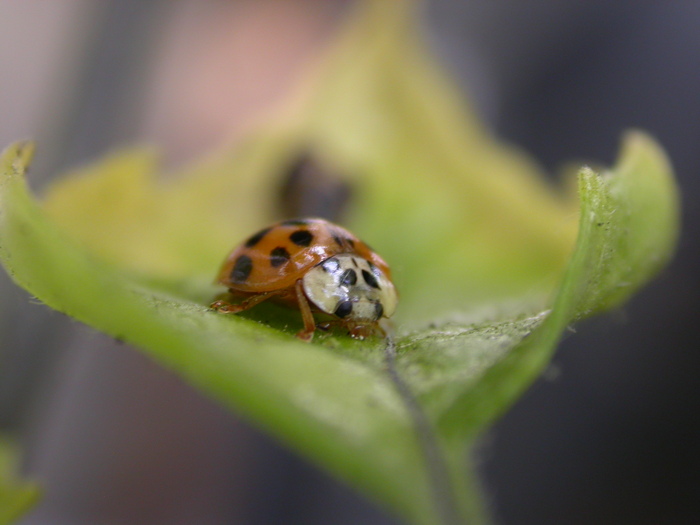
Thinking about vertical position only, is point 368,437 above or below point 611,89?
below

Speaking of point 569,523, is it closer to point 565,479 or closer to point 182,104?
point 565,479

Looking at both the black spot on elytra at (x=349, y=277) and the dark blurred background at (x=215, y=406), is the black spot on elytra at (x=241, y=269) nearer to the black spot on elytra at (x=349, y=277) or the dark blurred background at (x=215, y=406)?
the black spot on elytra at (x=349, y=277)

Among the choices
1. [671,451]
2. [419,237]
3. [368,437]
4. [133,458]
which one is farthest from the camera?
[133,458]

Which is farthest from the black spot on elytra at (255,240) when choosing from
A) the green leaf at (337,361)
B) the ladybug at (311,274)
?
the green leaf at (337,361)

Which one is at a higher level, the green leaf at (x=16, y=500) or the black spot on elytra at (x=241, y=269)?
the black spot on elytra at (x=241, y=269)

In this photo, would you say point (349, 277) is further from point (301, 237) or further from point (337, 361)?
point (337, 361)

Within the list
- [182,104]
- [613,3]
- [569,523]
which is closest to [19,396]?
[569,523]
